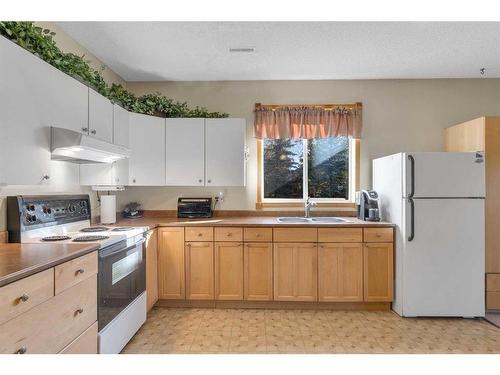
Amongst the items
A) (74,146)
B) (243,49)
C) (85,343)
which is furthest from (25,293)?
(243,49)

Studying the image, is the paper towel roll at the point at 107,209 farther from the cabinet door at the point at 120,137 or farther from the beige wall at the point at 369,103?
the beige wall at the point at 369,103

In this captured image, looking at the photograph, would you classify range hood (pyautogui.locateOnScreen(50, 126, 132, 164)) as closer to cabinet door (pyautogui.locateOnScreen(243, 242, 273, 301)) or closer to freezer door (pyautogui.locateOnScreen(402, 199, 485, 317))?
cabinet door (pyautogui.locateOnScreen(243, 242, 273, 301))

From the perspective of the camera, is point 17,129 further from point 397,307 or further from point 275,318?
point 397,307

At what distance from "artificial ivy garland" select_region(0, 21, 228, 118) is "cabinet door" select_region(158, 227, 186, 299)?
1.30m

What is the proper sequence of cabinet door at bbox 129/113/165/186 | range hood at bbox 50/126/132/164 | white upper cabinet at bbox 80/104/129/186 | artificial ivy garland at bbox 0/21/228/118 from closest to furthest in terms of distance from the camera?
artificial ivy garland at bbox 0/21/228/118, range hood at bbox 50/126/132/164, white upper cabinet at bbox 80/104/129/186, cabinet door at bbox 129/113/165/186

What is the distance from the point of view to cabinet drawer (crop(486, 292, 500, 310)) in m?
3.00

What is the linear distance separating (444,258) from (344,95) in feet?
6.76

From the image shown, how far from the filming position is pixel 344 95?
146 inches

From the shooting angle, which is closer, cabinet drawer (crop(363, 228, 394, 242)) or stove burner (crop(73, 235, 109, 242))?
stove burner (crop(73, 235, 109, 242))

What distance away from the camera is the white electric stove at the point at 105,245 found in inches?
78.3

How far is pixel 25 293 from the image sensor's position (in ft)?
4.17

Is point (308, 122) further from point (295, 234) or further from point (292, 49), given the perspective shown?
point (295, 234)

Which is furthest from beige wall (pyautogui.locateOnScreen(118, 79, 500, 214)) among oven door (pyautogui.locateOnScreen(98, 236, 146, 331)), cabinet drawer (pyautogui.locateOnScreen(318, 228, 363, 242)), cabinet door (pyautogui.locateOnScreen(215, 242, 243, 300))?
oven door (pyautogui.locateOnScreen(98, 236, 146, 331))

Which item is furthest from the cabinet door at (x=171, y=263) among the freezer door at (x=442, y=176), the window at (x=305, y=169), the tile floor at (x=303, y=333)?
the freezer door at (x=442, y=176)
